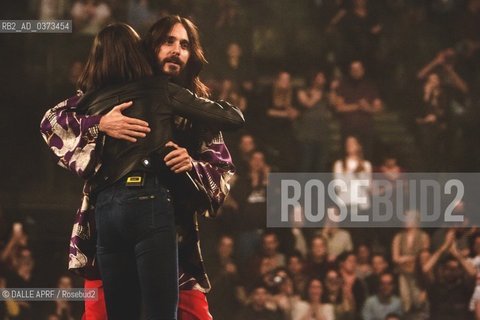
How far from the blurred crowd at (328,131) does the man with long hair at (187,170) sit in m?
2.43

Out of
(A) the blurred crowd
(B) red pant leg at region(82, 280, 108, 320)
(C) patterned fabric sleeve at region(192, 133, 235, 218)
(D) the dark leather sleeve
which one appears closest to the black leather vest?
(D) the dark leather sleeve

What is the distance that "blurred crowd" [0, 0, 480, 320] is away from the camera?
5133mm

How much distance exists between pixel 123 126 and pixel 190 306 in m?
0.58

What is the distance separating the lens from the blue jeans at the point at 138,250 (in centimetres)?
215

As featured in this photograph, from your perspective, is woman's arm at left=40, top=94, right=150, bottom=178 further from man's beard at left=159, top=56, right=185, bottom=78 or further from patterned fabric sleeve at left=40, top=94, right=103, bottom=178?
man's beard at left=159, top=56, right=185, bottom=78

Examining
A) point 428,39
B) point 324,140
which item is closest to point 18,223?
point 324,140

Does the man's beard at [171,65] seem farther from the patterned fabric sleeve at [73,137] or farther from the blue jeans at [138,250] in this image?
the blue jeans at [138,250]

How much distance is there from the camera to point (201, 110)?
2312mm

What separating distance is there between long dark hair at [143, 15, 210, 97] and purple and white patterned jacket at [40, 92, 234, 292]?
15 cm

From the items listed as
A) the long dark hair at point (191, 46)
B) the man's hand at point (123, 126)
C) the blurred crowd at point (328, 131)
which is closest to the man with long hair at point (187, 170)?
the long dark hair at point (191, 46)

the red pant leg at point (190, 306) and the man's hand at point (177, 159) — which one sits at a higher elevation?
the man's hand at point (177, 159)

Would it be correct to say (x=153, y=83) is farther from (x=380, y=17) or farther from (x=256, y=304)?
(x=380, y=17)

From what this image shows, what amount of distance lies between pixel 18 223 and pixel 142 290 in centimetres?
302

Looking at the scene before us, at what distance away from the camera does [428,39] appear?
5.47 metres
